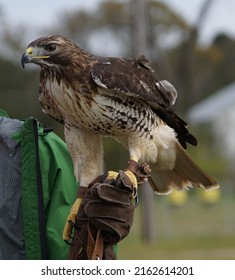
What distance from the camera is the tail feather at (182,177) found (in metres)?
4.53

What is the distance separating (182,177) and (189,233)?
598 inches

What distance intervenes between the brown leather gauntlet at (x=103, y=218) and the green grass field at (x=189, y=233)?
30.7 ft

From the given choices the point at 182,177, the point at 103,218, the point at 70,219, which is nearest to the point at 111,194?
the point at 103,218

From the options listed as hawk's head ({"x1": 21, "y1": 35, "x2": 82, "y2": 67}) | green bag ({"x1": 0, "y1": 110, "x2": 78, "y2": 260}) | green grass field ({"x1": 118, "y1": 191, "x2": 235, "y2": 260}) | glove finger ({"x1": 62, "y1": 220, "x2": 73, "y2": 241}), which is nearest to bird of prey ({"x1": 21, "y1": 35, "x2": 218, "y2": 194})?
hawk's head ({"x1": 21, "y1": 35, "x2": 82, "y2": 67})

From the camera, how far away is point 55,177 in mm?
4023

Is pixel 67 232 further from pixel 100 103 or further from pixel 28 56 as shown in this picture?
pixel 28 56

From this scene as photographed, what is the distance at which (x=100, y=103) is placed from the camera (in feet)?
13.2

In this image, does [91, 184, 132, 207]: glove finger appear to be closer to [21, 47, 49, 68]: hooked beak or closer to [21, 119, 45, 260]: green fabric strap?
[21, 119, 45, 260]: green fabric strap

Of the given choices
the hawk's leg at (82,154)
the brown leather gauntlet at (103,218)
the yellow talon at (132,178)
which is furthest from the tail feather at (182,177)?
the brown leather gauntlet at (103,218)

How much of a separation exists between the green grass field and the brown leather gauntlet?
9360mm

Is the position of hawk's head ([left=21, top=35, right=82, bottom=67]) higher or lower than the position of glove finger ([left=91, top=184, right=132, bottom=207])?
higher

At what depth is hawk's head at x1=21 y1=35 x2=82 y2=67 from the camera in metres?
3.89

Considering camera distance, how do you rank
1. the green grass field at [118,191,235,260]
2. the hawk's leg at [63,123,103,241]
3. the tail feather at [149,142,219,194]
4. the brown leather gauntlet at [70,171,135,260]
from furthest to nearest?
the green grass field at [118,191,235,260], the tail feather at [149,142,219,194], the hawk's leg at [63,123,103,241], the brown leather gauntlet at [70,171,135,260]
